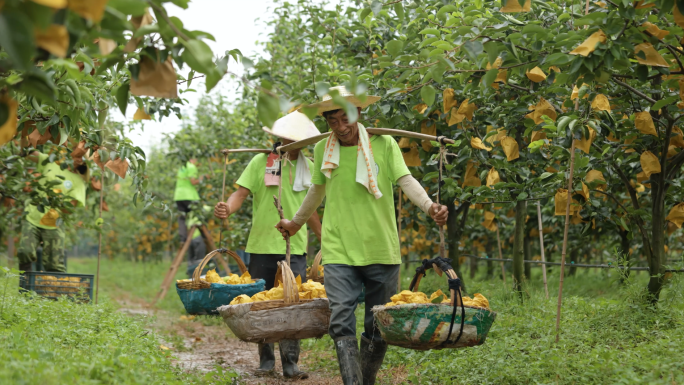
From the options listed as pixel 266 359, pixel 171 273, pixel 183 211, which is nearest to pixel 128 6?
pixel 266 359

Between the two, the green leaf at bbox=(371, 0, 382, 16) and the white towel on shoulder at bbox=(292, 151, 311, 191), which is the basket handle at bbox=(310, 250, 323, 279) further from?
the green leaf at bbox=(371, 0, 382, 16)

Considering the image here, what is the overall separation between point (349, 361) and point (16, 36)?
258cm

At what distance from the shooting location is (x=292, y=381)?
15.4 feet

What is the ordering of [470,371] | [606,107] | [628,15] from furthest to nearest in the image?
[470,371] → [606,107] → [628,15]

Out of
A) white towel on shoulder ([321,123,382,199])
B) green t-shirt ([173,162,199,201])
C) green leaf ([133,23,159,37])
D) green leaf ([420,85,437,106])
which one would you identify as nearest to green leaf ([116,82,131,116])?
green leaf ([133,23,159,37])

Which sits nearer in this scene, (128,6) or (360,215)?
(128,6)

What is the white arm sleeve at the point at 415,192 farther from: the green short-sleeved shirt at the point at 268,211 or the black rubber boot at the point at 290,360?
the black rubber boot at the point at 290,360

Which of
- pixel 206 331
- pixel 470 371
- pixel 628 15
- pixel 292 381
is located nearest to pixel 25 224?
pixel 206 331

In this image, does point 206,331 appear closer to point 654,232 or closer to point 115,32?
point 654,232

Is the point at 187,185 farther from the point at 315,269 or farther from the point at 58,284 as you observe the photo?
the point at 315,269

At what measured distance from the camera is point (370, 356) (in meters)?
3.89

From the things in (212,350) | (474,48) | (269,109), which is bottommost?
(212,350)

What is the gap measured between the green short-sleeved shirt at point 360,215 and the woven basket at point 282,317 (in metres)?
0.28

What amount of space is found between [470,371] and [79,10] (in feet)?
11.3
